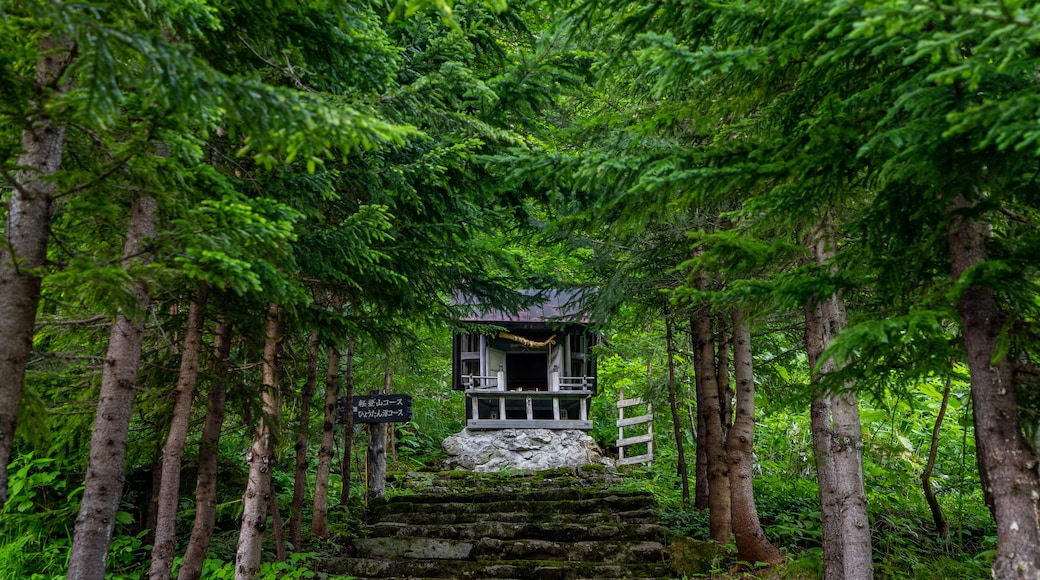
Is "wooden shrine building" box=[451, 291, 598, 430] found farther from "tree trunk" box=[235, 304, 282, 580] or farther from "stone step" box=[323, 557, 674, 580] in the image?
"tree trunk" box=[235, 304, 282, 580]

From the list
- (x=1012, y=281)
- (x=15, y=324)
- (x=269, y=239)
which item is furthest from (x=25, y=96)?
(x=1012, y=281)

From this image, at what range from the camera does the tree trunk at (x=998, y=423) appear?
3.09 metres

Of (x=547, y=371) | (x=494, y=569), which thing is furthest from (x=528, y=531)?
(x=547, y=371)

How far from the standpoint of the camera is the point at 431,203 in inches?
261

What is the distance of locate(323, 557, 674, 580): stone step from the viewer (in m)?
7.73

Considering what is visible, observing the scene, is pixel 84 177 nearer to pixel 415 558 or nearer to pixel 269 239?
pixel 269 239

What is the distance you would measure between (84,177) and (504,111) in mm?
3576

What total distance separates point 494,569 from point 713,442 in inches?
133

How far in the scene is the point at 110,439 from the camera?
4.23m

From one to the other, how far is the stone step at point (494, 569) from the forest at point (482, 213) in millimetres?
621

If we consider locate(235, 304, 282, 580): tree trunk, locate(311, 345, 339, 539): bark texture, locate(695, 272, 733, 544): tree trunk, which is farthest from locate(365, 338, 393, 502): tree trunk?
locate(695, 272, 733, 544): tree trunk

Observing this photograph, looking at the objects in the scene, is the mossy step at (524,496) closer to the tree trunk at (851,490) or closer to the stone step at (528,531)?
the stone step at (528,531)

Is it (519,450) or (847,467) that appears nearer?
(847,467)

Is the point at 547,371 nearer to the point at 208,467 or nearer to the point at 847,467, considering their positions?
the point at 208,467
